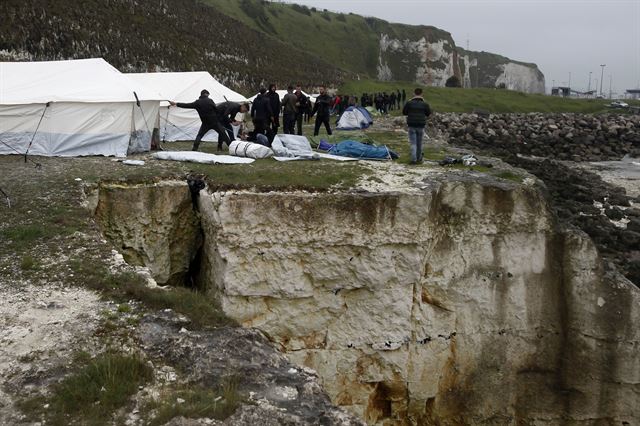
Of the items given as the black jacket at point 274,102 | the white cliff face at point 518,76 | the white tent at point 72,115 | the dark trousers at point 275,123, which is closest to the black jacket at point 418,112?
the black jacket at point 274,102

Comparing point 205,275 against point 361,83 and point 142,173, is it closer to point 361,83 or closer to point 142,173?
point 142,173

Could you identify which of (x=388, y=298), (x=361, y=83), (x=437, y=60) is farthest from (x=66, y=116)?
(x=437, y=60)

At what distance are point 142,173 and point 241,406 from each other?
28.9 ft

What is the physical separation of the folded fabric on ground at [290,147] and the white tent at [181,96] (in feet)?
21.3

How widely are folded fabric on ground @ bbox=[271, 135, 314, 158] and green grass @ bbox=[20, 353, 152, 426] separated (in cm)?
1071

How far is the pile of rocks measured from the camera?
49.0 m

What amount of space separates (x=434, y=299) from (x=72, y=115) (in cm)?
1121

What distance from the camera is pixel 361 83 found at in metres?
84.1

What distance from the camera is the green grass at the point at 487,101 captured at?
250 ft

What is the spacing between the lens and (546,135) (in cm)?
5591

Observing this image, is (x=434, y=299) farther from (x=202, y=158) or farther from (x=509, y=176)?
(x=202, y=158)

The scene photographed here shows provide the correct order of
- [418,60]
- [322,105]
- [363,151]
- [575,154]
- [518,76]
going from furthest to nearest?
[518,76] → [418,60] → [575,154] → [322,105] → [363,151]

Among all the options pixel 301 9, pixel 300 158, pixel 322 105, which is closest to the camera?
pixel 300 158

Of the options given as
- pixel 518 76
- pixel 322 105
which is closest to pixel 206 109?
pixel 322 105
